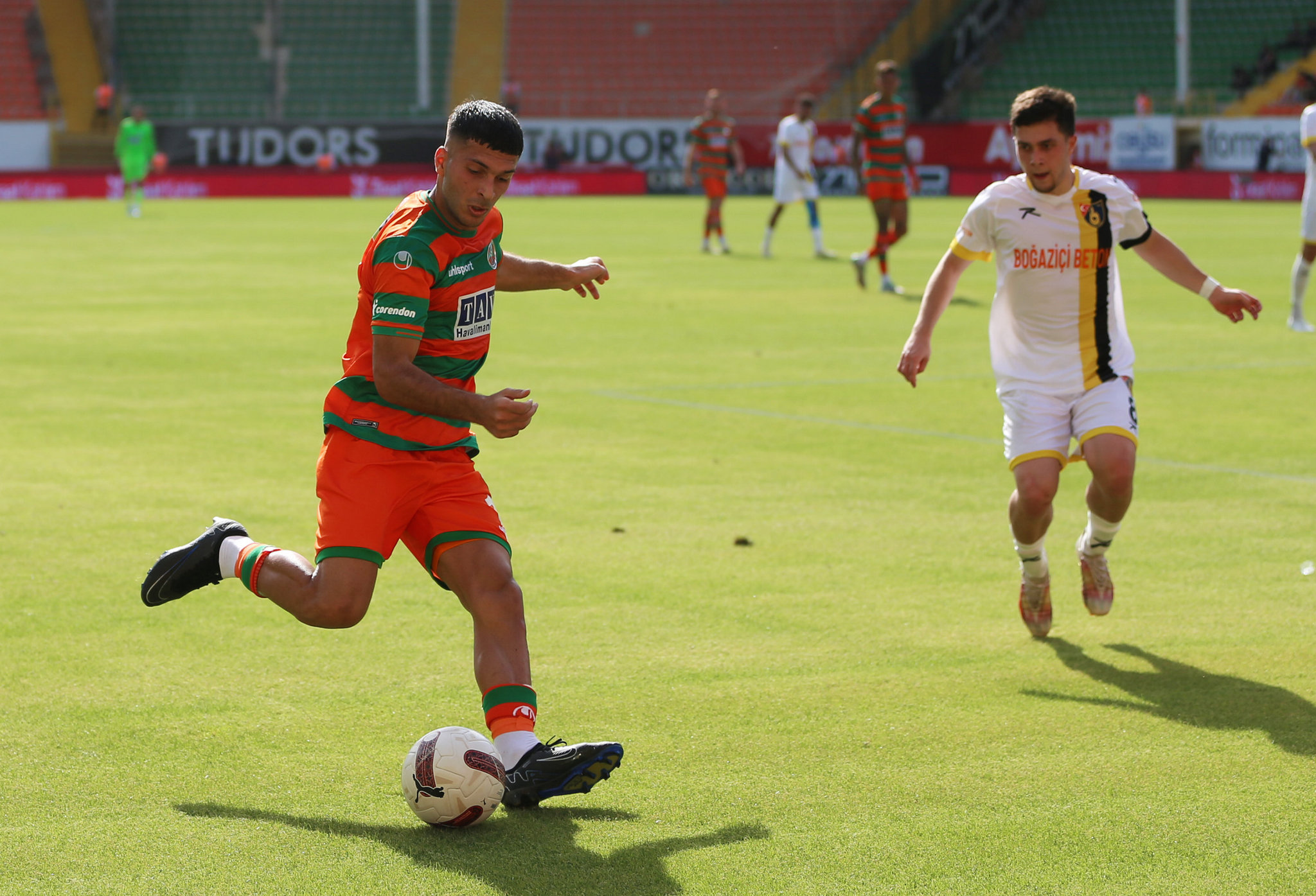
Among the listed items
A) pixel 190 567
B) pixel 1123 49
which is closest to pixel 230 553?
pixel 190 567

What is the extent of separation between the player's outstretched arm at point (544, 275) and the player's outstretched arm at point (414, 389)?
0.67 m

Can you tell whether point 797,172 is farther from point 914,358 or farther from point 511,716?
point 511,716

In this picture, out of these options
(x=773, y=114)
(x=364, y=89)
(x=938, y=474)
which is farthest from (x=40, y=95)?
(x=938, y=474)

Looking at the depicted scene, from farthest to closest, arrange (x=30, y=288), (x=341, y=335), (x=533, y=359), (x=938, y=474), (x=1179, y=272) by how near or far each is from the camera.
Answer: (x=30, y=288), (x=341, y=335), (x=533, y=359), (x=938, y=474), (x=1179, y=272)

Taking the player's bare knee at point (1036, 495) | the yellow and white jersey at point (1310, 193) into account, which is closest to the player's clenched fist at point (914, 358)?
the player's bare knee at point (1036, 495)

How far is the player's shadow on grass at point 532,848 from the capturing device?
3994 mm

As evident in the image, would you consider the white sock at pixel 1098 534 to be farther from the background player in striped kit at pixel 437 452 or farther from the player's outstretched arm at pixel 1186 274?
the background player in striped kit at pixel 437 452

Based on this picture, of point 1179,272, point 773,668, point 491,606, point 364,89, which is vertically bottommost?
point 773,668

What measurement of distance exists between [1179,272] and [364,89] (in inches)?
1884

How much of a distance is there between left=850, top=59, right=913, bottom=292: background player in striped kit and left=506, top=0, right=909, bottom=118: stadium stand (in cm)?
3153

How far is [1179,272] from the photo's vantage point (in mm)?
6457

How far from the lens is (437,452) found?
16.4 feet

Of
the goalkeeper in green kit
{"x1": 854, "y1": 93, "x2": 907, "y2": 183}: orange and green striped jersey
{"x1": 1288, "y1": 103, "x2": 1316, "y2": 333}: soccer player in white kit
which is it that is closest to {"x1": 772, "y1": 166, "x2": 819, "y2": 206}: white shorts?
{"x1": 854, "y1": 93, "x2": 907, "y2": 183}: orange and green striped jersey

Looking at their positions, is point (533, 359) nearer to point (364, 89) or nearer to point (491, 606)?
point (491, 606)
